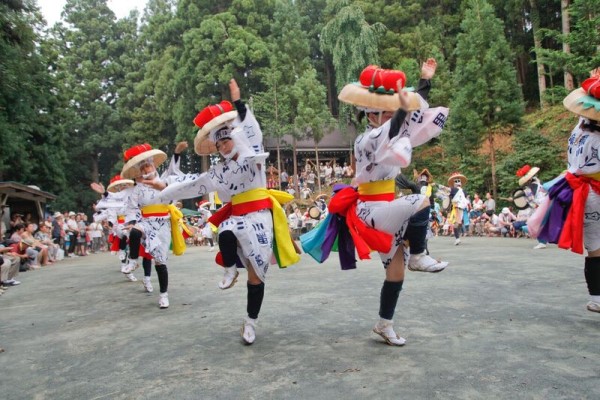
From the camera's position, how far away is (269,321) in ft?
17.2

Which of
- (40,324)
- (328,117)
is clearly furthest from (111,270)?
(328,117)

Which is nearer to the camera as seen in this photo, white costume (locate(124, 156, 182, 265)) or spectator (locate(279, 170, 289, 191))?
white costume (locate(124, 156, 182, 265))

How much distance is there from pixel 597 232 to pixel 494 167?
18.2 metres

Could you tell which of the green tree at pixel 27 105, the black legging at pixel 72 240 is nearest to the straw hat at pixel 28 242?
the green tree at pixel 27 105

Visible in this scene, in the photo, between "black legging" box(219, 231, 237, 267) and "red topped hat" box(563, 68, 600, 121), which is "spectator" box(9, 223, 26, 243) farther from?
"red topped hat" box(563, 68, 600, 121)

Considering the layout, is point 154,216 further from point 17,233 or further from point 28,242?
point 28,242

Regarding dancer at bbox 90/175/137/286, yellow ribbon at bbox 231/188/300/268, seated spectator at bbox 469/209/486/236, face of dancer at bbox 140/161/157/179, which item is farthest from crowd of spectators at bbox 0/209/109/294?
seated spectator at bbox 469/209/486/236

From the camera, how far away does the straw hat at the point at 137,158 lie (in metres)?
6.62

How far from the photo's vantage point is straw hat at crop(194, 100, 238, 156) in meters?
4.67

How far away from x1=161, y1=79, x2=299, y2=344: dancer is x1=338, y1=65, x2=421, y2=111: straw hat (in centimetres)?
106

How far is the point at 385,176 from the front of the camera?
4.22m

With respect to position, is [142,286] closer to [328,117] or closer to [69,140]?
[328,117]

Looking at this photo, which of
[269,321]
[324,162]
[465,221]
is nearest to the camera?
[269,321]

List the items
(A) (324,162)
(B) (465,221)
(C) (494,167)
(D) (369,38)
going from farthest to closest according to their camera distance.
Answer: (A) (324,162), (D) (369,38), (C) (494,167), (B) (465,221)
